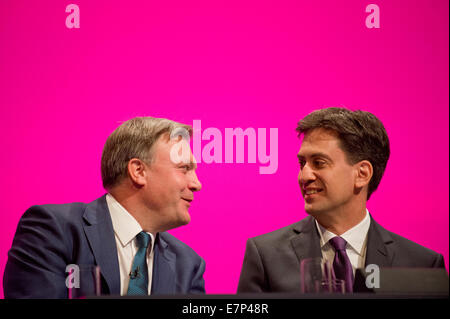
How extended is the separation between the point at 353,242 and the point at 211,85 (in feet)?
3.81

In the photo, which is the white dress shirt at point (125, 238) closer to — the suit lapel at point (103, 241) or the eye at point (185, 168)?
the suit lapel at point (103, 241)

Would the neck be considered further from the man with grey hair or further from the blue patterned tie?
the blue patterned tie

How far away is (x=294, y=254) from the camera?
3510mm

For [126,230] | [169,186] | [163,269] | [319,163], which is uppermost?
[319,163]

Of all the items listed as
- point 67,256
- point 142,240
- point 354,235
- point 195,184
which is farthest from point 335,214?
point 67,256

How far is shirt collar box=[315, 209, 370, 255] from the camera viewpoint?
3.50 m

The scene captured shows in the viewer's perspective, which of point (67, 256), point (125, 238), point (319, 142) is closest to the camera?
point (67, 256)

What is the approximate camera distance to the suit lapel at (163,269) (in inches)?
133

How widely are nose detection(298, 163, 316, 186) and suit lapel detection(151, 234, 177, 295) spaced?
81 cm

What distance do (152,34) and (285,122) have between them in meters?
0.90

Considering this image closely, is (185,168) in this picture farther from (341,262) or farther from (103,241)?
(341,262)

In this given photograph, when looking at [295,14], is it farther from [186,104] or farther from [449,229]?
[449,229]

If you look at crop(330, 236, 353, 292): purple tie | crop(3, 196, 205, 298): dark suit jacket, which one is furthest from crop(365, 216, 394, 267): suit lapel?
crop(3, 196, 205, 298): dark suit jacket

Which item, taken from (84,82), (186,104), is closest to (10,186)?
(84,82)
